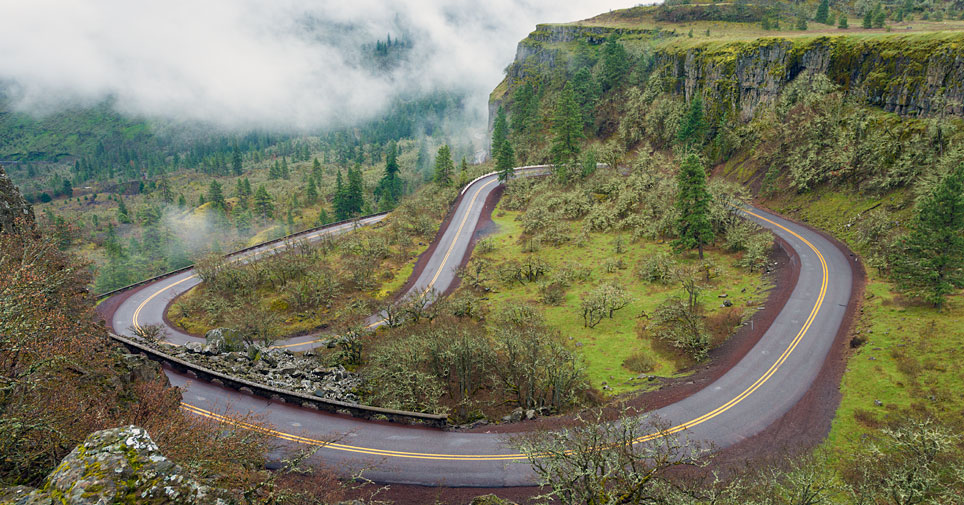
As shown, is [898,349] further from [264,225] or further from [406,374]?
[264,225]

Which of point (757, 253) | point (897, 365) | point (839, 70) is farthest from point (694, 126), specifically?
point (897, 365)

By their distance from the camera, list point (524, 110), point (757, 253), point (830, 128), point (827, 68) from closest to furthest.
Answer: point (757, 253) → point (830, 128) → point (827, 68) → point (524, 110)

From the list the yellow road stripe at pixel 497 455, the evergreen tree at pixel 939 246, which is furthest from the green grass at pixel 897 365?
the yellow road stripe at pixel 497 455

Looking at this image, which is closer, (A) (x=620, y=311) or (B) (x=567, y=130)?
(A) (x=620, y=311)

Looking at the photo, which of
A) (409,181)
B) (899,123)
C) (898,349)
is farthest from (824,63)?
(409,181)

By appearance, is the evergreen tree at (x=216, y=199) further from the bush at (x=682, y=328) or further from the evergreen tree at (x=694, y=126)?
the bush at (x=682, y=328)

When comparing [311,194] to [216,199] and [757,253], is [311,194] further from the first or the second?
[757,253]
